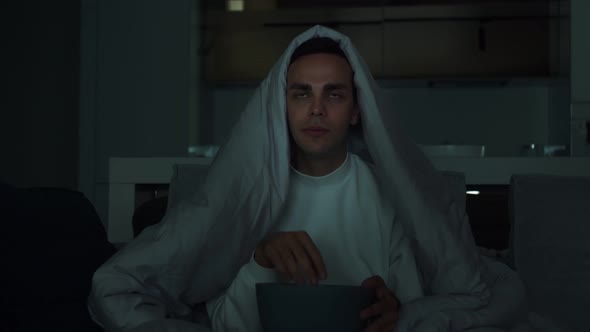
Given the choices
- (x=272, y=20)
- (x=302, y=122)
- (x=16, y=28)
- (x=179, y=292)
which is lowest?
(x=179, y=292)

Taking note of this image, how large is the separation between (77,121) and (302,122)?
2.88m

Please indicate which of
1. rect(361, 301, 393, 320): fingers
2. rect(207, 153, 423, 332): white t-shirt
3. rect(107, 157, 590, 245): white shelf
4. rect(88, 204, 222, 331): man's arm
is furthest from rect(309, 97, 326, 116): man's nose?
rect(107, 157, 590, 245): white shelf

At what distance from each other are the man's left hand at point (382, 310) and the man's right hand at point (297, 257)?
6 centimetres

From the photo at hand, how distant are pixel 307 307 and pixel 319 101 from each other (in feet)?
1.54

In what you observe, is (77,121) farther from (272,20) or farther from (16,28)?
(272,20)

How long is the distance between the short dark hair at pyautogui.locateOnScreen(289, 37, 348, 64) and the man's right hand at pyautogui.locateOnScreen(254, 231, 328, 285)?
1.13ft

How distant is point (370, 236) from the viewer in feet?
3.39

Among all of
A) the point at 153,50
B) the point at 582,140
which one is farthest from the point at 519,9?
the point at 153,50

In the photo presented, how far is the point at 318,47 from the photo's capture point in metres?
1.05

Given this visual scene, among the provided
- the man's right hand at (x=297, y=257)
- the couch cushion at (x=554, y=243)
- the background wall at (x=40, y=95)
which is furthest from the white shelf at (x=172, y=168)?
the background wall at (x=40, y=95)

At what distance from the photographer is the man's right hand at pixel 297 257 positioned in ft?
2.52

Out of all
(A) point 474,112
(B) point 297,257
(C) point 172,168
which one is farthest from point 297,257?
(A) point 474,112

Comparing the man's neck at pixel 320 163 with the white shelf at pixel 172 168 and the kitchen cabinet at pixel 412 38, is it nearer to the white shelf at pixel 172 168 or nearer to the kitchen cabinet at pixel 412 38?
the white shelf at pixel 172 168

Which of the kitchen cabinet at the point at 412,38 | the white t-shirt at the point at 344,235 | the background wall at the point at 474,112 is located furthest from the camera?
the background wall at the point at 474,112
